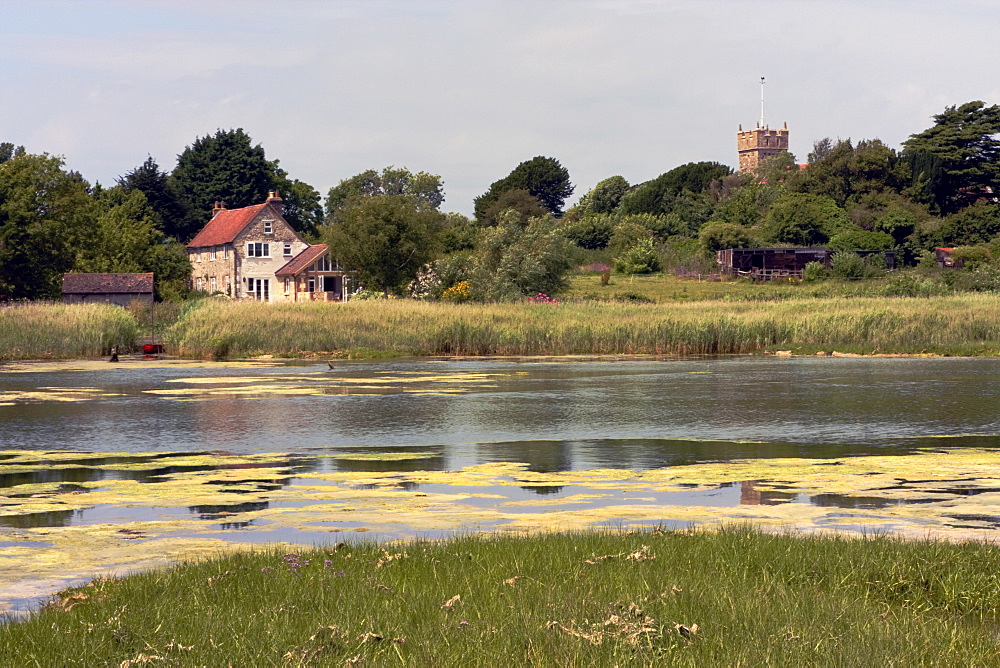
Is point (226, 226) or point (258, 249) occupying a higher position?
point (226, 226)

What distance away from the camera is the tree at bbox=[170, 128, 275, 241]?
13450 cm

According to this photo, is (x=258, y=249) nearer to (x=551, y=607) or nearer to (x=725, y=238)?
(x=725, y=238)

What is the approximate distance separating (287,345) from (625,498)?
121 ft

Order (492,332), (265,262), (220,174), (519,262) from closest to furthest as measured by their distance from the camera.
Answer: (492,332)
(519,262)
(265,262)
(220,174)

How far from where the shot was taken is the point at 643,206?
133875 mm

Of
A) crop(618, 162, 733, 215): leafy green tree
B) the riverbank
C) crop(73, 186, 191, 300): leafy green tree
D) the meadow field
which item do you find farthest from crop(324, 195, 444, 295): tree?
Answer: crop(618, 162, 733, 215): leafy green tree

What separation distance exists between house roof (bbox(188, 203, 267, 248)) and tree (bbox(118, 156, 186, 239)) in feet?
28.5

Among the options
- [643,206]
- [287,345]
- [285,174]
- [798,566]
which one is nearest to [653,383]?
[287,345]

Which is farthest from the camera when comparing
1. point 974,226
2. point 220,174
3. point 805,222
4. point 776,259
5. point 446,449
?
point 220,174

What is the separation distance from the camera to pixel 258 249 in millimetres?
105500

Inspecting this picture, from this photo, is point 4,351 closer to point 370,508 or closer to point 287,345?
point 287,345

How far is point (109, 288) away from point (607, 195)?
8094 centimetres

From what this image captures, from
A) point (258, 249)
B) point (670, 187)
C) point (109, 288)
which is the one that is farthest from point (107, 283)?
point (670, 187)

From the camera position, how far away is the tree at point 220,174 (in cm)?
13450
